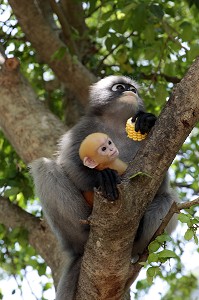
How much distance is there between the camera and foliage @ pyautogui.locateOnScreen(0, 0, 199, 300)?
5.09 meters

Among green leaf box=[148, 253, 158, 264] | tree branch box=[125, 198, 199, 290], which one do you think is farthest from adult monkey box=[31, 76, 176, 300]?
green leaf box=[148, 253, 158, 264]

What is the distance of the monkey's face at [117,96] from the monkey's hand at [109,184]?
1397 mm

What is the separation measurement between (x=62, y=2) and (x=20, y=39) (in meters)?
0.59

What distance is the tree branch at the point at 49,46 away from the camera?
5695mm

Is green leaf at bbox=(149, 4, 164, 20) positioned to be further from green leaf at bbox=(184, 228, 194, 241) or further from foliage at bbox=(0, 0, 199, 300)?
green leaf at bbox=(184, 228, 194, 241)

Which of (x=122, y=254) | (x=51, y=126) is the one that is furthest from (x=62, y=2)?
(x=122, y=254)

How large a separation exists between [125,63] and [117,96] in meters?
1.50

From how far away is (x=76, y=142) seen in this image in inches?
179

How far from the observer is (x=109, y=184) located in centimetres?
319

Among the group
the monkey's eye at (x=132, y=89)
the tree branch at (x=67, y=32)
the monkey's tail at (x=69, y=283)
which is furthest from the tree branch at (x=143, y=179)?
the tree branch at (x=67, y=32)

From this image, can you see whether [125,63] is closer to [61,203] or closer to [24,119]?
[24,119]

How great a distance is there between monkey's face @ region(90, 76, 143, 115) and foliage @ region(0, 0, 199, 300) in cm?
43

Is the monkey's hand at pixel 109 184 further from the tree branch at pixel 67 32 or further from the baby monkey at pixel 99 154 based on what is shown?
the tree branch at pixel 67 32

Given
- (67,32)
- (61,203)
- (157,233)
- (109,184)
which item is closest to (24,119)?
(67,32)
